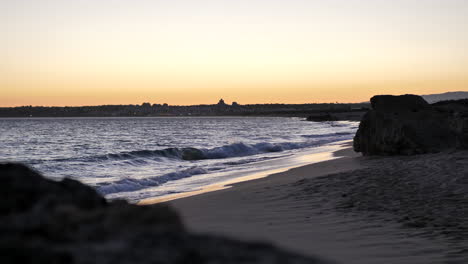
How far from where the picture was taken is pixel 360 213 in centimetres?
691

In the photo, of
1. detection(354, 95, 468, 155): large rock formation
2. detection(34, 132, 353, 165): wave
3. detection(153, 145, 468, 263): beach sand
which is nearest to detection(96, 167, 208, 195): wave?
detection(153, 145, 468, 263): beach sand

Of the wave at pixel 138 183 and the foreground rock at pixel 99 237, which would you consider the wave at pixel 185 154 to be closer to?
the wave at pixel 138 183

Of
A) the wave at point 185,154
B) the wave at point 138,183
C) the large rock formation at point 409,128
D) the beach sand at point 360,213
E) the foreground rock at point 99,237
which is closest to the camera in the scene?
the foreground rock at point 99,237

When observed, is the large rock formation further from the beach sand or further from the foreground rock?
the foreground rock

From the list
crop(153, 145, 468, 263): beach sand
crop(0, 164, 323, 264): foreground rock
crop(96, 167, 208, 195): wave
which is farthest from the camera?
crop(96, 167, 208, 195): wave

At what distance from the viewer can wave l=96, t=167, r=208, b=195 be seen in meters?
12.8

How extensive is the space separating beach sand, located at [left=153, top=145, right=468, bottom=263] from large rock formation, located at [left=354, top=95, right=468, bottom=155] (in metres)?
2.52

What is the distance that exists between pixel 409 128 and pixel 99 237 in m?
14.0

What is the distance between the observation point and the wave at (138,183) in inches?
502

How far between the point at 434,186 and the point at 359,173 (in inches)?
99.5

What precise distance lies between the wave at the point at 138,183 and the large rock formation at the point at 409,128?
631 cm

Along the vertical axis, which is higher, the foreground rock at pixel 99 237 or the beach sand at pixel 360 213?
the foreground rock at pixel 99 237

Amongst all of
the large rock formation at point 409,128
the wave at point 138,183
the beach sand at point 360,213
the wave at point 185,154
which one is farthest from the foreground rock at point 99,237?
the wave at point 185,154

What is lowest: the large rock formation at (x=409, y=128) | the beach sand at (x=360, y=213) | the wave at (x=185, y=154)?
the wave at (x=185, y=154)
